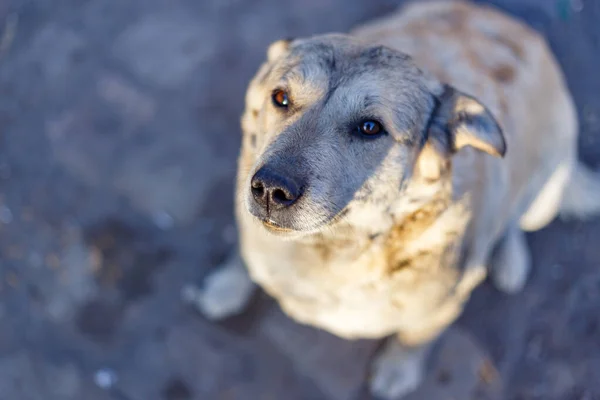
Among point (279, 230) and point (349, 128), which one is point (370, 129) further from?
point (279, 230)

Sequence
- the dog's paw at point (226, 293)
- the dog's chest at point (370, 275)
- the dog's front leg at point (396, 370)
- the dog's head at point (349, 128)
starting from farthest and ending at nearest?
the dog's paw at point (226, 293) < the dog's front leg at point (396, 370) < the dog's chest at point (370, 275) < the dog's head at point (349, 128)

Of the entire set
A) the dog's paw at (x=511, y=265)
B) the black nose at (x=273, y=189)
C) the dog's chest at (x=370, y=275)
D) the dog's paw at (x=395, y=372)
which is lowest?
the dog's paw at (x=395, y=372)

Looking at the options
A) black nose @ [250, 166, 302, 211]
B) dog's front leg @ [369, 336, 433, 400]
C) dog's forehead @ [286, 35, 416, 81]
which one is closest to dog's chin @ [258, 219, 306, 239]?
black nose @ [250, 166, 302, 211]

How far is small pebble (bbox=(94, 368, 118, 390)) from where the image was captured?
3.55 metres

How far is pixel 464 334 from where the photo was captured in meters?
3.87

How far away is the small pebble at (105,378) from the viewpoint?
11.6 ft

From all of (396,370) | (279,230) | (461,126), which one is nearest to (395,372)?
(396,370)

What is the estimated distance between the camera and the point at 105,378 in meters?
3.56

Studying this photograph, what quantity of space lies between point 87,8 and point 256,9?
1.36 meters

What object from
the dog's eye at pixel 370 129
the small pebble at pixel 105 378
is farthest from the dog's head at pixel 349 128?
the small pebble at pixel 105 378

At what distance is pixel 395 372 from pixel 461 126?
1927 millimetres

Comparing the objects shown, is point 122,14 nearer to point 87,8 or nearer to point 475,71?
point 87,8

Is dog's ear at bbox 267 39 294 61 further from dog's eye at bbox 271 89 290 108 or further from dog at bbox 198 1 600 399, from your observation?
dog's eye at bbox 271 89 290 108

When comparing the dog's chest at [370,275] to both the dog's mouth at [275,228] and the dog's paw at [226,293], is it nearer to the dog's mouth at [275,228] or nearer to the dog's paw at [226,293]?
the dog's mouth at [275,228]
